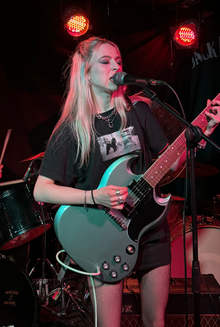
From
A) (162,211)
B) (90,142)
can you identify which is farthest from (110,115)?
(162,211)

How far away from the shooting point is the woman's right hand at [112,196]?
1.50 meters

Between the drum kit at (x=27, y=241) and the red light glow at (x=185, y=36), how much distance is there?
1820 mm

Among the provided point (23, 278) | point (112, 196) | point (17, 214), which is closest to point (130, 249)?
point (112, 196)

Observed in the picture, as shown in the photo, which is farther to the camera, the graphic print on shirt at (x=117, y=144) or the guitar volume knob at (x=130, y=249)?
the graphic print on shirt at (x=117, y=144)

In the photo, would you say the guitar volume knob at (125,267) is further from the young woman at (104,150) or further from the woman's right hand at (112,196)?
the woman's right hand at (112,196)

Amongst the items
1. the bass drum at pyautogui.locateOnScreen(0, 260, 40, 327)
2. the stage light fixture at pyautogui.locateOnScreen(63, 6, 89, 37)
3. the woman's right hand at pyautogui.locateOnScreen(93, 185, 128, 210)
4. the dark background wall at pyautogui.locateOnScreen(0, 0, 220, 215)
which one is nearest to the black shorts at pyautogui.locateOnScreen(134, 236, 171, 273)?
the woman's right hand at pyautogui.locateOnScreen(93, 185, 128, 210)

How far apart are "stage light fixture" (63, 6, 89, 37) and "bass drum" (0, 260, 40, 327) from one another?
8.97ft

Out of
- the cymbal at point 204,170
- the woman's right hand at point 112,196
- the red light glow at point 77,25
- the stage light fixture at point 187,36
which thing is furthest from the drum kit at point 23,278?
the stage light fixture at point 187,36

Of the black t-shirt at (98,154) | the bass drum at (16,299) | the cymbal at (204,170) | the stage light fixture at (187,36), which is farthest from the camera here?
the stage light fixture at (187,36)

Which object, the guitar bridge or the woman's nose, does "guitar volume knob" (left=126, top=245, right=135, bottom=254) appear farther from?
the woman's nose

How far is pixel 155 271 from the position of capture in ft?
5.36

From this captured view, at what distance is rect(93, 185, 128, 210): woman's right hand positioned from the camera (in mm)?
1497

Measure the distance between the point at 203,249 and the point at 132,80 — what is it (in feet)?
7.37

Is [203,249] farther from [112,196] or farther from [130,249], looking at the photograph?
[112,196]
